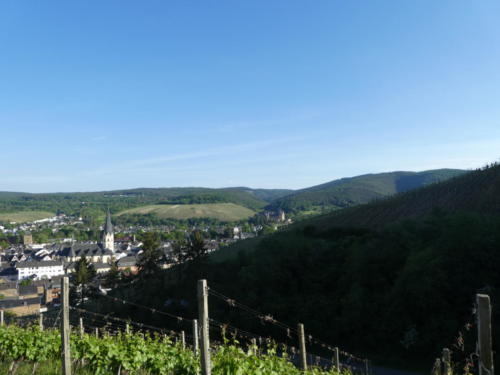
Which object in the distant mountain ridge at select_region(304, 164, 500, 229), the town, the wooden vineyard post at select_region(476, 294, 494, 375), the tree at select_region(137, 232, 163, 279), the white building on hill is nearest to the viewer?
the wooden vineyard post at select_region(476, 294, 494, 375)

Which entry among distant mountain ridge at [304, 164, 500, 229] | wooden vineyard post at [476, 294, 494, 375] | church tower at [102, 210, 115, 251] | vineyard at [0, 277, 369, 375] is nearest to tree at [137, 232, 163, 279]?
distant mountain ridge at [304, 164, 500, 229]

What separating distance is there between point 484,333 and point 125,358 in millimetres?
6950

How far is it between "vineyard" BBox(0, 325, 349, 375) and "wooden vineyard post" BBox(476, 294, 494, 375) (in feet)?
11.4

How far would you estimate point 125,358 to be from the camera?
804 centimetres

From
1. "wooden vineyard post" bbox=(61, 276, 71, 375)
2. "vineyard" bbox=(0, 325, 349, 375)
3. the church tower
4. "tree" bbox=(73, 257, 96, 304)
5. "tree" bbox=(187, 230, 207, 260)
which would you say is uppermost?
"wooden vineyard post" bbox=(61, 276, 71, 375)

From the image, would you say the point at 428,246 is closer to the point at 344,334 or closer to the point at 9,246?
the point at 344,334

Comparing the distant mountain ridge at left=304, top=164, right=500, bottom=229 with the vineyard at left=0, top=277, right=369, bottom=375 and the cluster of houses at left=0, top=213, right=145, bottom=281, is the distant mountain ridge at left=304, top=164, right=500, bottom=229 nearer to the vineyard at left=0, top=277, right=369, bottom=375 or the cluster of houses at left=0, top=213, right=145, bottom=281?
the vineyard at left=0, top=277, right=369, bottom=375

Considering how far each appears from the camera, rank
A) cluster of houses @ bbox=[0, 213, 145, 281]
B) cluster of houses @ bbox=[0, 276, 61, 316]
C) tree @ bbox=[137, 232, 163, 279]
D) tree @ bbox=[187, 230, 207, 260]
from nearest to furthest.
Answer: tree @ bbox=[187, 230, 207, 260], tree @ bbox=[137, 232, 163, 279], cluster of houses @ bbox=[0, 276, 61, 316], cluster of houses @ bbox=[0, 213, 145, 281]

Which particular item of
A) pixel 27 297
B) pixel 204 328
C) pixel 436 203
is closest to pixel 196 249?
pixel 436 203

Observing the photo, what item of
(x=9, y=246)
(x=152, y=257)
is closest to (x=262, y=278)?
(x=152, y=257)

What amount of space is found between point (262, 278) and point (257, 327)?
165 inches

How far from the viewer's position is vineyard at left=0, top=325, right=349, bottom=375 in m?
6.69

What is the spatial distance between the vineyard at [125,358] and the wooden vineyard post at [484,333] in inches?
136

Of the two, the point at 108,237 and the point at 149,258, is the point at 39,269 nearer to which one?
the point at 108,237
